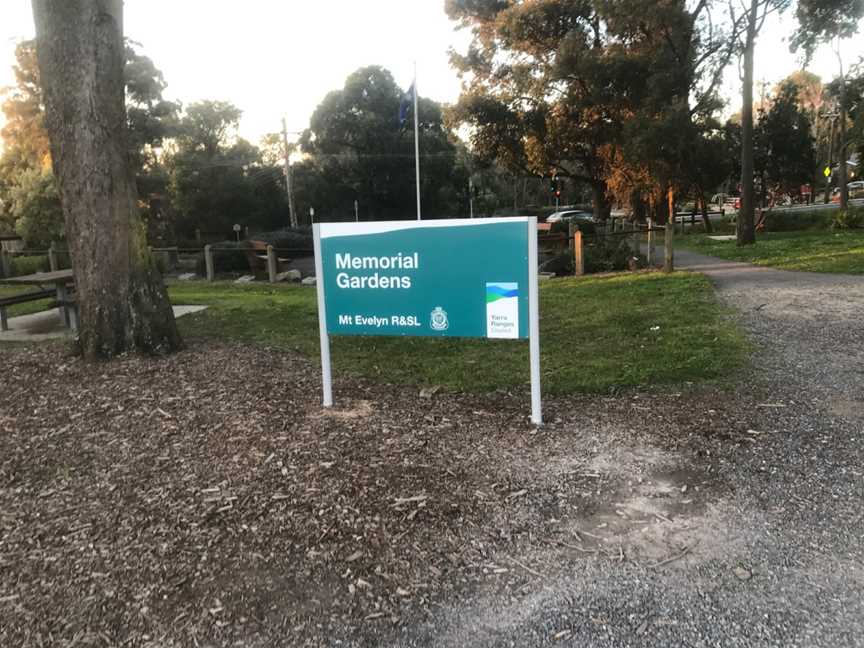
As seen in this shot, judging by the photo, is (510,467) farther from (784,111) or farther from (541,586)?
(784,111)

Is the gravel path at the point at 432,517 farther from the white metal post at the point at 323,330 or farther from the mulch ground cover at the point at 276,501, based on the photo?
the white metal post at the point at 323,330

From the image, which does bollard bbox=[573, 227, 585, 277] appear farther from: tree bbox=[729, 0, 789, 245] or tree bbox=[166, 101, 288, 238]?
tree bbox=[166, 101, 288, 238]

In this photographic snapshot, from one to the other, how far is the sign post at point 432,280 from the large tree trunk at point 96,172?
2.57 meters

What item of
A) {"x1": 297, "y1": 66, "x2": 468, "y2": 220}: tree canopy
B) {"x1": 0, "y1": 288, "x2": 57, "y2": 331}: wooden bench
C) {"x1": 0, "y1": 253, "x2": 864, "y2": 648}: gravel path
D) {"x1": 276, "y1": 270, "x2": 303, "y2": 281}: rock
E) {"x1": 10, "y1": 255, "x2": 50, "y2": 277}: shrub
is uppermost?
{"x1": 297, "y1": 66, "x2": 468, "y2": 220}: tree canopy

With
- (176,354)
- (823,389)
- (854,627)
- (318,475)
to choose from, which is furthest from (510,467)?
(176,354)

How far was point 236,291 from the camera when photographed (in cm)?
1543

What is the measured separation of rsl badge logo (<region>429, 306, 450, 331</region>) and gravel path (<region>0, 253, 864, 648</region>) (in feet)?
2.15

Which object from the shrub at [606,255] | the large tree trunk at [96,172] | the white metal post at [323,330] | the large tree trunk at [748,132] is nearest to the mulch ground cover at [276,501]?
the white metal post at [323,330]

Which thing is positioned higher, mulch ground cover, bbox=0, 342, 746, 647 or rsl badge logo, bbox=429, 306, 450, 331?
rsl badge logo, bbox=429, 306, 450, 331

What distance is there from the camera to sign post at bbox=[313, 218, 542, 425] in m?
4.50

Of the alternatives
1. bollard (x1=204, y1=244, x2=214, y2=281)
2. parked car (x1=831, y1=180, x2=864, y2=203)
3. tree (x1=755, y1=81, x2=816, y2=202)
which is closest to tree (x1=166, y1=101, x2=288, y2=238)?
bollard (x1=204, y1=244, x2=214, y2=281)

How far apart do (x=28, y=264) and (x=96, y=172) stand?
1812cm

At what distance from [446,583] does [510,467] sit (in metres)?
1.21

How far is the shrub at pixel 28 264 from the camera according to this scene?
21188 millimetres
